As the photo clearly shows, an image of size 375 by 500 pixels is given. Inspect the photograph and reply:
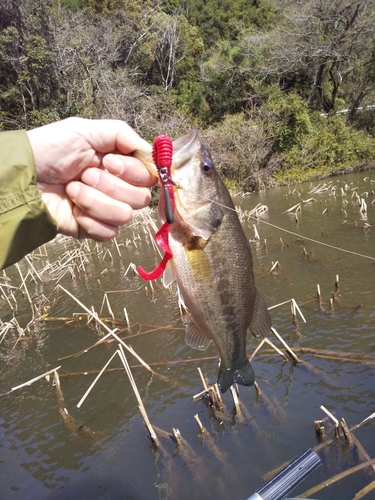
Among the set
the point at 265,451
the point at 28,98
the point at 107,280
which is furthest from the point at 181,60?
the point at 265,451

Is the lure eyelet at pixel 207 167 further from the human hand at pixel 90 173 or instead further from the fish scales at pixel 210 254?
the human hand at pixel 90 173

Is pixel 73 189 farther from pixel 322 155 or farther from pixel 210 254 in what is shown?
pixel 322 155

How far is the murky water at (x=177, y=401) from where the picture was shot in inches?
179

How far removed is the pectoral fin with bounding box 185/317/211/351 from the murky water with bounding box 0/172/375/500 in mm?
2401

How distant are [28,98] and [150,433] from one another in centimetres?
2656

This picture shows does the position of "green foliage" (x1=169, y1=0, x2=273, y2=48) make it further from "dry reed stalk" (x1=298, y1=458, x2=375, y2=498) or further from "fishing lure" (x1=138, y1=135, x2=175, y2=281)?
"fishing lure" (x1=138, y1=135, x2=175, y2=281)

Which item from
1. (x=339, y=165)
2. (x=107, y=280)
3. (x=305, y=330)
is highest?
(x=305, y=330)

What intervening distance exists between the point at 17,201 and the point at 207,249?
1075 mm

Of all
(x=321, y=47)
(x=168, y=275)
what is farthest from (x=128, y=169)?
(x=321, y=47)

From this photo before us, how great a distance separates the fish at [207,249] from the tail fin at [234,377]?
0.77 feet

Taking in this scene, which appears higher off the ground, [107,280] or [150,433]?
[150,433]

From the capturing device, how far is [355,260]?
10.1 metres

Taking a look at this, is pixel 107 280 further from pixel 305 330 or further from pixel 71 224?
pixel 71 224

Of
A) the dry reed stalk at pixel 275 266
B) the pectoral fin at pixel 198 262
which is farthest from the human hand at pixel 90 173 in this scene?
the dry reed stalk at pixel 275 266
